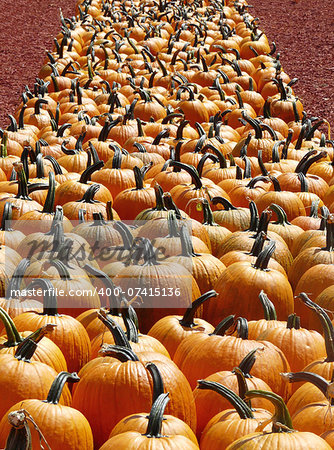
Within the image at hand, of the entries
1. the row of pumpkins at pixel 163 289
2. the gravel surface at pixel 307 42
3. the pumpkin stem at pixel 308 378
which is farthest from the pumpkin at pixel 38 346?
the gravel surface at pixel 307 42

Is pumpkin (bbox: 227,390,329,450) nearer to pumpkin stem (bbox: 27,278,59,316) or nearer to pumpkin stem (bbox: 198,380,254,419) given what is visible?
pumpkin stem (bbox: 198,380,254,419)

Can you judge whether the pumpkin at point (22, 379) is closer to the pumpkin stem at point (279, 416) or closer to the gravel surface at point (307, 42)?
the pumpkin stem at point (279, 416)

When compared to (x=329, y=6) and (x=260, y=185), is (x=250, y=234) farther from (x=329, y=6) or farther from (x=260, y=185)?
(x=329, y=6)

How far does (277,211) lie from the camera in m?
4.49

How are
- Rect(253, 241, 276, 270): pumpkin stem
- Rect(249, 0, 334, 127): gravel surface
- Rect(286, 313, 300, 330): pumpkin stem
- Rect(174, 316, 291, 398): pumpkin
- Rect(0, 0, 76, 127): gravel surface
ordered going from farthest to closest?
Rect(0, 0, 76, 127): gravel surface, Rect(249, 0, 334, 127): gravel surface, Rect(253, 241, 276, 270): pumpkin stem, Rect(286, 313, 300, 330): pumpkin stem, Rect(174, 316, 291, 398): pumpkin

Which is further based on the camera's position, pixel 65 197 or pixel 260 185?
pixel 260 185

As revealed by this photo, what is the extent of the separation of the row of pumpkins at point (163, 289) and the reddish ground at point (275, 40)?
13.6ft

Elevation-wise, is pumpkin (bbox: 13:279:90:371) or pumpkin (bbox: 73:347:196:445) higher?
pumpkin (bbox: 73:347:196:445)

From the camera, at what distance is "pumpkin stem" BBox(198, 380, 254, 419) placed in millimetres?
2309

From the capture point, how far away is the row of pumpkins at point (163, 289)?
237 centimetres

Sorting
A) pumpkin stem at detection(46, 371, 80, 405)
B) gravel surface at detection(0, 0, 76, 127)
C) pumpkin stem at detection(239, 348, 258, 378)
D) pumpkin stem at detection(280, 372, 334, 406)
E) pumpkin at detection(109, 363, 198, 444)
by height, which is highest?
pumpkin stem at detection(280, 372, 334, 406)

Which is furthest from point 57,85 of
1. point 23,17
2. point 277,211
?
point 23,17

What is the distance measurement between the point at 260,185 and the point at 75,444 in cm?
323

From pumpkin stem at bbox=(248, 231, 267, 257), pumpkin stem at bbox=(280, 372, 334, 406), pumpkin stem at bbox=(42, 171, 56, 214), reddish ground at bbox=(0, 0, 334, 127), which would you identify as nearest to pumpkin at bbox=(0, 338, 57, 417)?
pumpkin stem at bbox=(280, 372, 334, 406)
